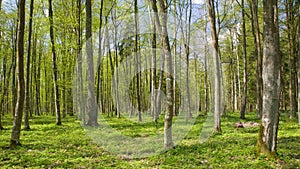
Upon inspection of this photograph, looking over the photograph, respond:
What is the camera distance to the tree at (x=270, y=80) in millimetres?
7109

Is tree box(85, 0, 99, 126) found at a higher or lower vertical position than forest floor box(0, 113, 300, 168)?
higher

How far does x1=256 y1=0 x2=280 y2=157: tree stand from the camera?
7.11 meters

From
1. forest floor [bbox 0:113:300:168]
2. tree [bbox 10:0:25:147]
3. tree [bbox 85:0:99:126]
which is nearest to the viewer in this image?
forest floor [bbox 0:113:300:168]

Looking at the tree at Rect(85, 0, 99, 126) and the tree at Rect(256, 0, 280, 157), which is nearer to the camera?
the tree at Rect(256, 0, 280, 157)

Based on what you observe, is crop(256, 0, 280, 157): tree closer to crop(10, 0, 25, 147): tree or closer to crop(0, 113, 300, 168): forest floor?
crop(0, 113, 300, 168): forest floor

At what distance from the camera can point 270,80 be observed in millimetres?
7129

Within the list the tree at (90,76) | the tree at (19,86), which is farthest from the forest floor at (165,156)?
the tree at (90,76)

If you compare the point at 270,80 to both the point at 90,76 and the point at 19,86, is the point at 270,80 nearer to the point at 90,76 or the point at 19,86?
the point at 19,86

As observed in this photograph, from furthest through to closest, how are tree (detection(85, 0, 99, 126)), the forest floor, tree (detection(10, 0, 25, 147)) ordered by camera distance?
tree (detection(85, 0, 99, 126)), tree (detection(10, 0, 25, 147)), the forest floor

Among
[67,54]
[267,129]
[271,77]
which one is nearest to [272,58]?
[271,77]

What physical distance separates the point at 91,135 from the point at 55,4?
576 inches

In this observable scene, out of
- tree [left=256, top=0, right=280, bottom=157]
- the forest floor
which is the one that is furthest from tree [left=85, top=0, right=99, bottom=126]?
tree [left=256, top=0, right=280, bottom=157]

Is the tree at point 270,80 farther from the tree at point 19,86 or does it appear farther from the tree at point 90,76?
the tree at point 90,76

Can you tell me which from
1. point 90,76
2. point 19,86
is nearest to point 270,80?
point 19,86
